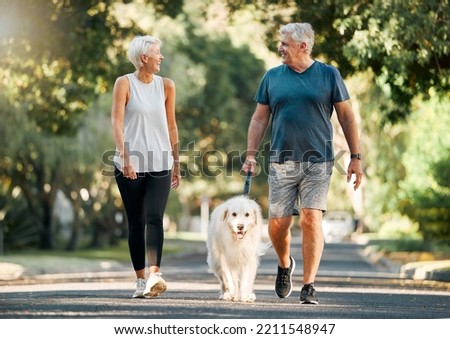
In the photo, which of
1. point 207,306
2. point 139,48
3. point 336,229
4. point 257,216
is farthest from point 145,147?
point 336,229

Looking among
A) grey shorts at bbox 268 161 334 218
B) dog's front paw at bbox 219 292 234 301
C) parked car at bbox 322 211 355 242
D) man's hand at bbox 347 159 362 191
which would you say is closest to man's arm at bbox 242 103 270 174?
grey shorts at bbox 268 161 334 218

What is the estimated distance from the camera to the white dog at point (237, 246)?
1227 cm

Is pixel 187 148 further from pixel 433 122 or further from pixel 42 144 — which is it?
pixel 433 122

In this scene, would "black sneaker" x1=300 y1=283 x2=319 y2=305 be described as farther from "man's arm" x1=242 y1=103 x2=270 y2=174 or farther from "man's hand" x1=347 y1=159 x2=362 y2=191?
"man's arm" x1=242 y1=103 x2=270 y2=174

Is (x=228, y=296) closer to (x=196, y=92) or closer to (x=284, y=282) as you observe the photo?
(x=284, y=282)

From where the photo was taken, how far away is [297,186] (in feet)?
39.6

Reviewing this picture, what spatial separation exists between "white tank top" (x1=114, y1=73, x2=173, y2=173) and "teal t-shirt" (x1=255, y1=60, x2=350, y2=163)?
1.12 metres

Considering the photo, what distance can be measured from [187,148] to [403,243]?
13718 millimetres

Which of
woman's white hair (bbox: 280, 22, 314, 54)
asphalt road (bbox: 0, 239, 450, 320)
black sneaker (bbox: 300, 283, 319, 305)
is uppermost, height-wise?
woman's white hair (bbox: 280, 22, 314, 54)

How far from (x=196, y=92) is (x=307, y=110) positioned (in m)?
38.0

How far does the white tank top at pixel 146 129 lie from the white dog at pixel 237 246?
0.77 m

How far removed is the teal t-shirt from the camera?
38.8 ft

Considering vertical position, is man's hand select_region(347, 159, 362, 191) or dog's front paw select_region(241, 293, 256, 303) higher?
man's hand select_region(347, 159, 362, 191)

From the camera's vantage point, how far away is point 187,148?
169ft
